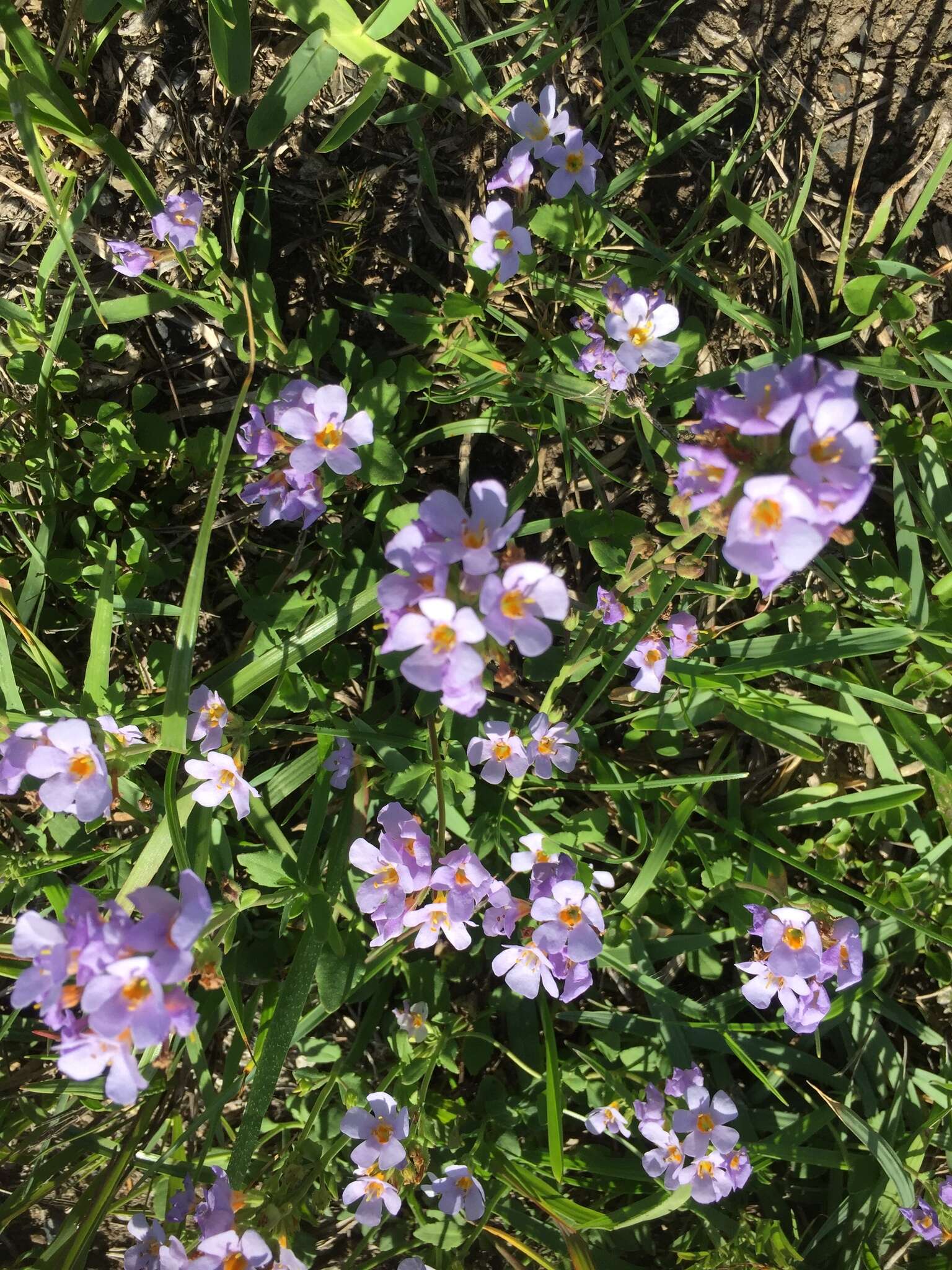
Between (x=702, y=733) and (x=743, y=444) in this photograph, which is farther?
(x=702, y=733)

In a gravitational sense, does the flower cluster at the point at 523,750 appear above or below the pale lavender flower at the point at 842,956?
above

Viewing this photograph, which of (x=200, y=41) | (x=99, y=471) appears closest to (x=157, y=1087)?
(x=99, y=471)

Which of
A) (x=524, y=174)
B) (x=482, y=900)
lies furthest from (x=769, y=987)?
(x=524, y=174)

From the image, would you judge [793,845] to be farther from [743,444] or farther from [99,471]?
[99,471]

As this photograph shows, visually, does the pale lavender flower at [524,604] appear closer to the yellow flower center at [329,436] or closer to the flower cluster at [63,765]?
the yellow flower center at [329,436]

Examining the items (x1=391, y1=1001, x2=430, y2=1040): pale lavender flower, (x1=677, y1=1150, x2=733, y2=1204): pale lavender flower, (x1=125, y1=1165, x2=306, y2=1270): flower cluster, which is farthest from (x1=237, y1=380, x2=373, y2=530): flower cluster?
(x1=677, y1=1150, x2=733, y2=1204): pale lavender flower

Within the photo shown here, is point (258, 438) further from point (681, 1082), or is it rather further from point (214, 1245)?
point (681, 1082)

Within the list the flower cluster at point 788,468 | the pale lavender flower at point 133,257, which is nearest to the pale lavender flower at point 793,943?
the flower cluster at point 788,468
